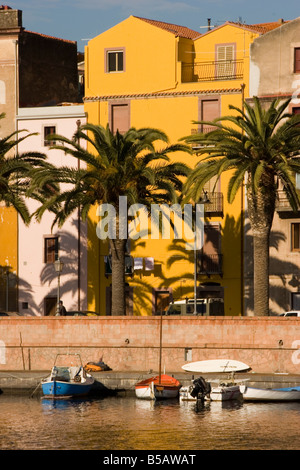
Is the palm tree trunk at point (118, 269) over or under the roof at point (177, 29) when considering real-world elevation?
under

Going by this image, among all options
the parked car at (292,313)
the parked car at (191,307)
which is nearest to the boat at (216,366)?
the parked car at (191,307)

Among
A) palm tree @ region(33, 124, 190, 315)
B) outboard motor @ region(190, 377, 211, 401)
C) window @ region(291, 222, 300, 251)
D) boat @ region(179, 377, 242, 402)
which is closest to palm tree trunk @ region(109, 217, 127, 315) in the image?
palm tree @ region(33, 124, 190, 315)

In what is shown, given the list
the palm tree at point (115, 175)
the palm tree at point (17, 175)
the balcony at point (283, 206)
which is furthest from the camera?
the balcony at point (283, 206)

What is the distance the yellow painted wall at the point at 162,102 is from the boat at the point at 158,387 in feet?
38.3

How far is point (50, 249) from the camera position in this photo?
81.4 metres

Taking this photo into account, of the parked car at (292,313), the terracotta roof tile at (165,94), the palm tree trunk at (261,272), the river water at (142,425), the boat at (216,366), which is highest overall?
the terracotta roof tile at (165,94)

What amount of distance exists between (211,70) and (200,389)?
78.7 feet

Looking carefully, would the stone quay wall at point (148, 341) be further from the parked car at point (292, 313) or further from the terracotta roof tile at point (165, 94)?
the terracotta roof tile at point (165, 94)

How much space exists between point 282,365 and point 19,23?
28.7 m

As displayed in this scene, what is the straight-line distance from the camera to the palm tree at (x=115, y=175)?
70.5 metres

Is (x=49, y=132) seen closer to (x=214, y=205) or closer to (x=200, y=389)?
(x=214, y=205)

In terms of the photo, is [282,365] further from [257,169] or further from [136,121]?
[136,121]

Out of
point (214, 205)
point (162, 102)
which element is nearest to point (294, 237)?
point (214, 205)

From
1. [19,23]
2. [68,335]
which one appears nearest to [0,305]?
[68,335]
